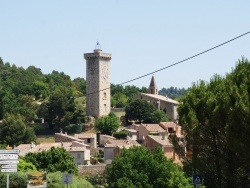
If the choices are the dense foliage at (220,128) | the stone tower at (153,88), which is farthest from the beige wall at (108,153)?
the stone tower at (153,88)

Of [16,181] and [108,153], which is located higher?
[108,153]

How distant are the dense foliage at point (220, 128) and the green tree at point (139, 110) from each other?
58.6 m

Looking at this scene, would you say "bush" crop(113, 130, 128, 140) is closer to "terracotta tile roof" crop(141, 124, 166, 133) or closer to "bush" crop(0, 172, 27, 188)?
"terracotta tile roof" crop(141, 124, 166, 133)

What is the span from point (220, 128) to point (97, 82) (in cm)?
6766

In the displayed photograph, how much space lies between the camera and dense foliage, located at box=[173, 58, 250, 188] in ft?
62.3

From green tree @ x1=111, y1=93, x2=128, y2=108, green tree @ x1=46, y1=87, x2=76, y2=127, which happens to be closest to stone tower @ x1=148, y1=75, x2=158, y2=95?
green tree @ x1=111, y1=93, x2=128, y2=108

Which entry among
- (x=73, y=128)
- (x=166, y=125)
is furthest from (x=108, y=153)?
(x=73, y=128)

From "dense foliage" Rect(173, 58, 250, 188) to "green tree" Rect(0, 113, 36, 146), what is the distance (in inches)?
1930

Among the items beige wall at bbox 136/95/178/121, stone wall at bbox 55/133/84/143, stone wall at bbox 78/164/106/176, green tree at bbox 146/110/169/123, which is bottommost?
stone wall at bbox 78/164/106/176

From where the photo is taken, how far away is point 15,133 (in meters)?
73.6

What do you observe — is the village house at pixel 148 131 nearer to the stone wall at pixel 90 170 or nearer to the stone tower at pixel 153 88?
the stone wall at pixel 90 170

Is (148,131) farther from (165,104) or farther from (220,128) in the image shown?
(220,128)

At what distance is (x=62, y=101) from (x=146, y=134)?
15.2 meters

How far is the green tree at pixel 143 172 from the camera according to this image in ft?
120
